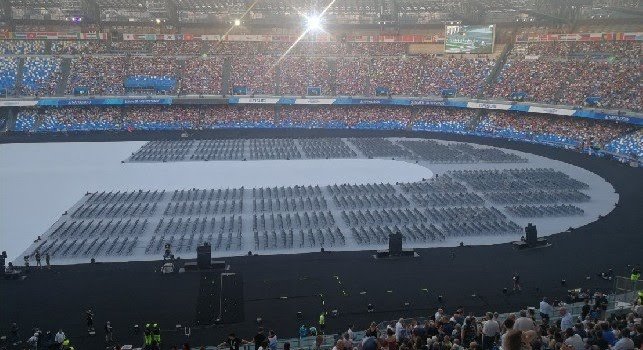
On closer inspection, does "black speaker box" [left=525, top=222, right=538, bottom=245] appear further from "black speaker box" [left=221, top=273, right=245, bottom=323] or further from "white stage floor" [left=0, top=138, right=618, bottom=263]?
"black speaker box" [left=221, top=273, right=245, bottom=323]

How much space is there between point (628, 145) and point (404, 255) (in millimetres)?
34264

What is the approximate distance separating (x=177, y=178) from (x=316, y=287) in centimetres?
2322

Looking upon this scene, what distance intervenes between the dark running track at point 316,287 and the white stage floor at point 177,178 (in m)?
2.70

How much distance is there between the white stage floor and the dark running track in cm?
270

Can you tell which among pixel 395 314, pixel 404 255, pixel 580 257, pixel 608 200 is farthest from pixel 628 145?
pixel 395 314

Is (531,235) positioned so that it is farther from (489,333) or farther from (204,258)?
(489,333)

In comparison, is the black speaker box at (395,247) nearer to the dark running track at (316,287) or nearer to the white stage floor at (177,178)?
A: the dark running track at (316,287)

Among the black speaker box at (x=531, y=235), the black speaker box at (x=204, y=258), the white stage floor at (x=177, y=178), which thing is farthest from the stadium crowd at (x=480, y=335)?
the white stage floor at (x=177, y=178)

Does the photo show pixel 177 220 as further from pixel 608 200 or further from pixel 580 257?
pixel 608 200

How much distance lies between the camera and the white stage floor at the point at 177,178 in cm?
3055

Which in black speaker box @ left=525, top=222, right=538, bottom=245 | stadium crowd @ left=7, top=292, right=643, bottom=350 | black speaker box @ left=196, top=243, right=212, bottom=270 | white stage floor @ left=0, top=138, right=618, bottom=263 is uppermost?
white stage floor @ left=0, top=138, right=618, bottom=263

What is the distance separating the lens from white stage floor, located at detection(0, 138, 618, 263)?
30.5 meters

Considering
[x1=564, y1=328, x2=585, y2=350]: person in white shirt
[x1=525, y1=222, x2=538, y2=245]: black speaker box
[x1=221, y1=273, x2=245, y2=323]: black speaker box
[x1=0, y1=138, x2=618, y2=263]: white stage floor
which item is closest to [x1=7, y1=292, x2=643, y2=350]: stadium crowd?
[x1=564, y1=328, x2=585, y2=350]: person in white shirt

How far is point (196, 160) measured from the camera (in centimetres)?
A: 4872
